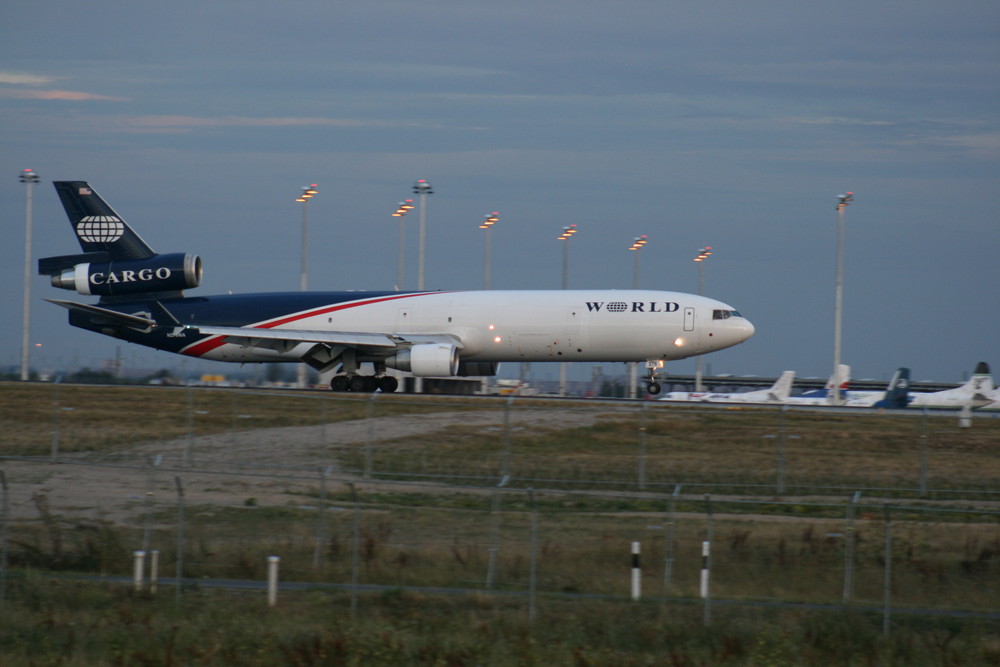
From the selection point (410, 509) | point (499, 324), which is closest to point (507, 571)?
point (410, 509)

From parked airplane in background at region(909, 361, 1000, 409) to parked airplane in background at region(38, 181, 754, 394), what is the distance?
19.5m

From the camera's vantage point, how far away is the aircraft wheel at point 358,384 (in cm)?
3962

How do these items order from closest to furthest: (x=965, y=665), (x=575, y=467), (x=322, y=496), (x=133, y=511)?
(x=965, y=665) → (x=322, y=496) → (x=133, y=511) → (x=575, y=467)

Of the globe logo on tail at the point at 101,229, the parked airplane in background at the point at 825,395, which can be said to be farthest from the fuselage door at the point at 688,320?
the globe logo on tail at the point at 101,229

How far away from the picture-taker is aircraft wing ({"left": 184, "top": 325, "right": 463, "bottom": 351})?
1495 inches

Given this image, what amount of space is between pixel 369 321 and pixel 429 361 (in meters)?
4.32

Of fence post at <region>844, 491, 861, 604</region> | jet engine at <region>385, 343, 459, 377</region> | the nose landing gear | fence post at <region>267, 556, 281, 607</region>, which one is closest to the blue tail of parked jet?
jet engine at <region>385, 343, 459, 377</region>

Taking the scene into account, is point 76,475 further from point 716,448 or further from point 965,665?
point 716,448

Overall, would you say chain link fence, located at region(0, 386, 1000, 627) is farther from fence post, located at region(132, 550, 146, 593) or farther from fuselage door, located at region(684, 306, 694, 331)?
fuselage door, located at region(684, 306, 694, 331)

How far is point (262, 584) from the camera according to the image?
13734 millimetres

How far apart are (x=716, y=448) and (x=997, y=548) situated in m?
9.76

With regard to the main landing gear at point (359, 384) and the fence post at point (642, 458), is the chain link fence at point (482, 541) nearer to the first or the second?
the fence post at point (642, 458)

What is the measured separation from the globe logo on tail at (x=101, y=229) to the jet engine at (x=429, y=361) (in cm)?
1436

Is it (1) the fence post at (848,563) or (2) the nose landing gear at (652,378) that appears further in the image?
(2) the nose landing gear at (652,378)
